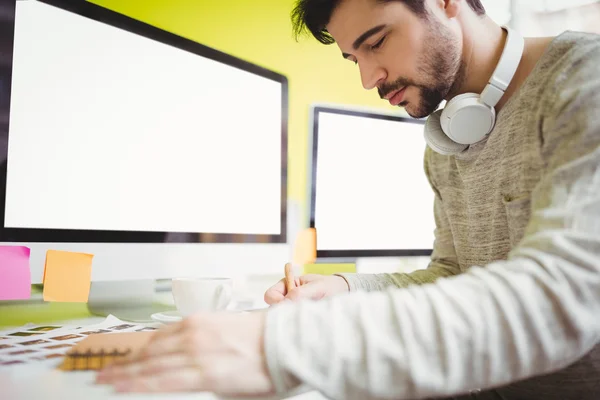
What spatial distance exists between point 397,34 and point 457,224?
15.0 inches

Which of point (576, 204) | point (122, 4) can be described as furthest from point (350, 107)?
point (576, 204)

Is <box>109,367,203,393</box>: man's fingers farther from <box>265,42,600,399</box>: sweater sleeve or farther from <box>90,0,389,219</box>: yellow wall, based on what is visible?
<box>90,0,389,219</box>: yellow wall

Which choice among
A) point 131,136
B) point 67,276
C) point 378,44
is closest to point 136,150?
point 131,136

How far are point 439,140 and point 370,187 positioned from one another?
50 cm

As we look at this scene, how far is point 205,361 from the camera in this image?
33 cm

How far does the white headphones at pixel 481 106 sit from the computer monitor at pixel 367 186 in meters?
0.51

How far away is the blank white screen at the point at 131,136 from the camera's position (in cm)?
66

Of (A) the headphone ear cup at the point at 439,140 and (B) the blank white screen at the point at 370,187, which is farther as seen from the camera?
(B) the blank white screen at the point at 370,187

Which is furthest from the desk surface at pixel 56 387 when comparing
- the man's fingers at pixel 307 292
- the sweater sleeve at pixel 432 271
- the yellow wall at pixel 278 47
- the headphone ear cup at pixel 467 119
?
the yellow wall at pixel 278 47

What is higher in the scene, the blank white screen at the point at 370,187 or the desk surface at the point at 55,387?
the blank white screen at the point at 370,187

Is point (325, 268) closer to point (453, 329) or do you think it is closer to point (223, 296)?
point (223, 296)

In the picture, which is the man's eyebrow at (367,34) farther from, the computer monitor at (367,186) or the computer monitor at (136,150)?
the computer monitor at (367,186)

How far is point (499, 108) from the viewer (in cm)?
71

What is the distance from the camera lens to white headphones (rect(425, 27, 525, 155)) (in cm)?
66
